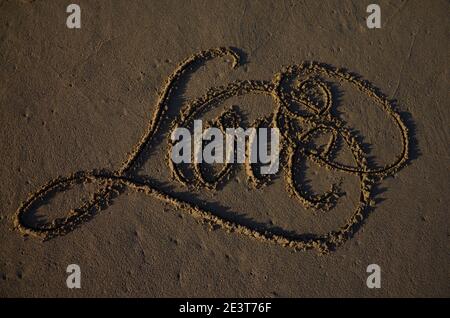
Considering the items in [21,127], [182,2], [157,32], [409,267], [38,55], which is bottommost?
[409,267]

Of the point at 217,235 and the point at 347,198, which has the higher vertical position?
the point at 347,198

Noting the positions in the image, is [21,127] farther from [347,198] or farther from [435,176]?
[435,176]

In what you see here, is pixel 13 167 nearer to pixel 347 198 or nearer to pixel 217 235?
pixel 217 235

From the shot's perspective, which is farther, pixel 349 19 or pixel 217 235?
pixel 349 19

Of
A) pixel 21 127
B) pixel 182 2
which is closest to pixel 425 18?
pixel 182 2
